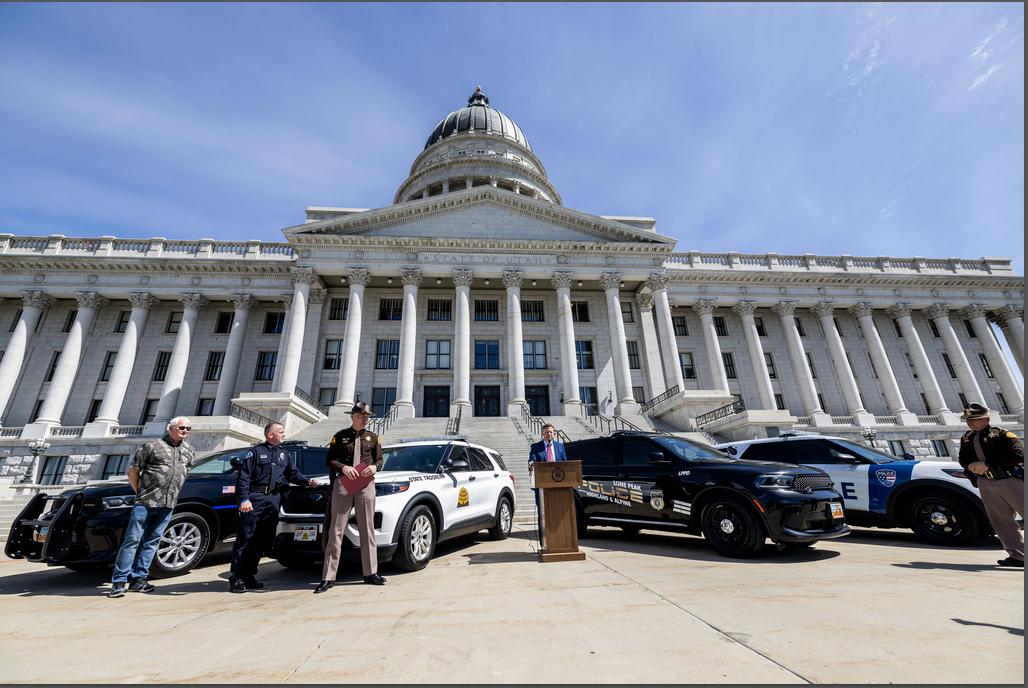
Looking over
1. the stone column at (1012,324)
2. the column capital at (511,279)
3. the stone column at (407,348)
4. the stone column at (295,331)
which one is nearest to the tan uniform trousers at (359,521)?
the stone column at (407,348)

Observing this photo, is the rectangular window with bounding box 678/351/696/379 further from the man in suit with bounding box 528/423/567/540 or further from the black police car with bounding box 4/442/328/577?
the black police car with bounding box 4/442/328/577

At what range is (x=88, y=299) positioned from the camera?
2820cm

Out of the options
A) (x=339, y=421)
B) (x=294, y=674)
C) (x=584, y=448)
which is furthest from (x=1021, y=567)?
(x=339, y=421)

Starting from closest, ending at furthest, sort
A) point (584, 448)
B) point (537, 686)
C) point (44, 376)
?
point (537, 686)
point (584, 448)
point (44, 376)

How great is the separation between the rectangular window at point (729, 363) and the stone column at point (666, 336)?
653 cm

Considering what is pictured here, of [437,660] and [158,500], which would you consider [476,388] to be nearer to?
[158,500]

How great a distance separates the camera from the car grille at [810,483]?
627cm

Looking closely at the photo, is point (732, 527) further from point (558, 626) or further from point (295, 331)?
point (295, 331)

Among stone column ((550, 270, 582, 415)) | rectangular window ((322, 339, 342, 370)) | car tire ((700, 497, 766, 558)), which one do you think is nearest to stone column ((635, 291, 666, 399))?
stone column ((550, 270, 582, 415))

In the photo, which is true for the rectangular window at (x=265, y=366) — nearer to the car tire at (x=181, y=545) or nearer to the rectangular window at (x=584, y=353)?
the rectangular window at (x=584, y=353)

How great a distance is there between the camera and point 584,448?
9.02m

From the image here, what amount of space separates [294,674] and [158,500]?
4.56m

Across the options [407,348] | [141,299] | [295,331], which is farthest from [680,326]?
[141,299]

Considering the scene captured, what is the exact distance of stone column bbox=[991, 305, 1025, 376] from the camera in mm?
34656
